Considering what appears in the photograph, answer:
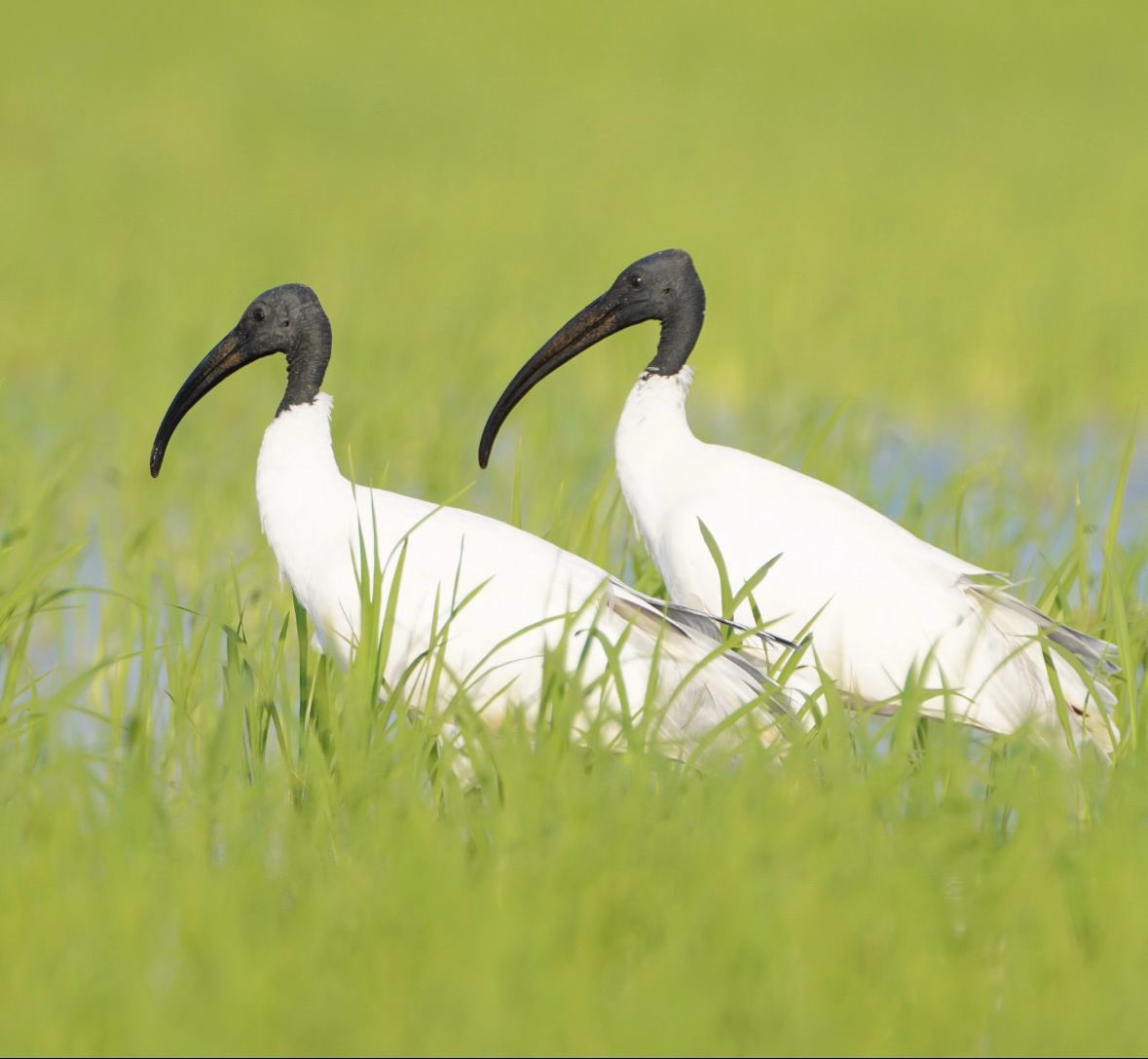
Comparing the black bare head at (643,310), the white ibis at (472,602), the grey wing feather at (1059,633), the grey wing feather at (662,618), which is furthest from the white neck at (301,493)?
the grey wing feather at (1059,633)

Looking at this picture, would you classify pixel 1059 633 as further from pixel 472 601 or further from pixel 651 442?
pixel 472 601

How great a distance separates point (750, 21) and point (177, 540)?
26.9 m

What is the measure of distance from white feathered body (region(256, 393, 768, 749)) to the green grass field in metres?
0.19

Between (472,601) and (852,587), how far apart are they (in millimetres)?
1043

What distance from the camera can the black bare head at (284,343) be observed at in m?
5.12

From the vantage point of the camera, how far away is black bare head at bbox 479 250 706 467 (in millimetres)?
5741

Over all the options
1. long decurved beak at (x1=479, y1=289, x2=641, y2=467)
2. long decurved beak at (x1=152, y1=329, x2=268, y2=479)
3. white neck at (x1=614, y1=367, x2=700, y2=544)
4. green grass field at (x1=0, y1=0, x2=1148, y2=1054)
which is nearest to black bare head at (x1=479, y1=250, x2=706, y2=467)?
long decurved beak at (x1=479, y1=289, x2=641, y2=467)

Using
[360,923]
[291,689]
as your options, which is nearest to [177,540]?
[291,689]

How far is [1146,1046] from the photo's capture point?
288 cm

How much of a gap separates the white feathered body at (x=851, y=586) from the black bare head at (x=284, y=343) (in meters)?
1.02

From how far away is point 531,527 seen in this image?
7074 millimetres

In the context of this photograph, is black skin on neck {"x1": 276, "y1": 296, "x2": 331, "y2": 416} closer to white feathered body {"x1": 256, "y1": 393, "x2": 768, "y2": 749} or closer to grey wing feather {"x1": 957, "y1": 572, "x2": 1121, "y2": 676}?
white feathered body {"x1": 256, "y1": 393, "x2": 768, "y2": 749}

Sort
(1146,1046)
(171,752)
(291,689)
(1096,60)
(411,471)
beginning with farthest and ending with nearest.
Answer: (1096,60)
(411,471)
(291,689)
(171,752)
(1146,1046)

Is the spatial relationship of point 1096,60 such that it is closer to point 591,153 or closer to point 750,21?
point 750,21
